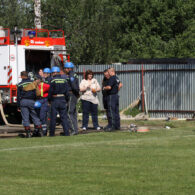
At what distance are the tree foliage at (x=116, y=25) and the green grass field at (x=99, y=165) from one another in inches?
542

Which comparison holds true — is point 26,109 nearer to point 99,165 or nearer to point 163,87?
point 99,165

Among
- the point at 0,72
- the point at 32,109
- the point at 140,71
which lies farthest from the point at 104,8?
the point at 32,109

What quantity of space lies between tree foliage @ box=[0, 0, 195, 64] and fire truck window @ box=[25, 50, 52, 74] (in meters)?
6.32

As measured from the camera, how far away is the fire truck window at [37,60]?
821 inches

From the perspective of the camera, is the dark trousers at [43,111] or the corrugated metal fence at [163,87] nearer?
the dark trousers at [43,111]

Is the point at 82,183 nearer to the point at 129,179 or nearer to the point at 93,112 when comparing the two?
the point at 129,179

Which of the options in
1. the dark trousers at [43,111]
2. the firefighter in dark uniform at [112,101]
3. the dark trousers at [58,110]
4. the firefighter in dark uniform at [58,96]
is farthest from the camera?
the firefighter in dark uniform at [112,101]

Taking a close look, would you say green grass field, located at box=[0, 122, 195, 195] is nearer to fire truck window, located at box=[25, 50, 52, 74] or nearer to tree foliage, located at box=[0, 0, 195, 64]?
fire truck window, located at box=[25, 50, 52, 74]

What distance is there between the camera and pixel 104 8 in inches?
1145

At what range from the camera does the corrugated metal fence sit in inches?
957

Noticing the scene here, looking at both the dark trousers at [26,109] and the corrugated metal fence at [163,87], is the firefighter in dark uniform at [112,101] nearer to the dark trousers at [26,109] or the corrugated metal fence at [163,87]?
the dark trousers at [26,109]

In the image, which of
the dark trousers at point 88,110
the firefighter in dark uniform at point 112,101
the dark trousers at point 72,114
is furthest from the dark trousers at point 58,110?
the dark trousers at point 88,110

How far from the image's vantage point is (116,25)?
1172 inches

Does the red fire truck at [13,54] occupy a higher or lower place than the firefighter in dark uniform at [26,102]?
higher
